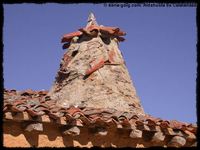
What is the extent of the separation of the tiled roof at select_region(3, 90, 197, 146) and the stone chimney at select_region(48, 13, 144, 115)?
111 cm

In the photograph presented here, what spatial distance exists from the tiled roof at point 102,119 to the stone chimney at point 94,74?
3.64 ft

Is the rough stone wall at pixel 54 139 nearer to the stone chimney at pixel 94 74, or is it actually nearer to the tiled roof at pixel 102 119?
the tiled roof at pixel 102 119

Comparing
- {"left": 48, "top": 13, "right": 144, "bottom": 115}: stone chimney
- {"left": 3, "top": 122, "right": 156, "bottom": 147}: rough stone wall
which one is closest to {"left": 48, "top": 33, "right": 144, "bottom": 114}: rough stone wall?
{"left": 48, "top": 13, "right": 144, "bottom": 115}: stone chimney

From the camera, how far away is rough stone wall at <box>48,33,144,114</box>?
A: 732cm

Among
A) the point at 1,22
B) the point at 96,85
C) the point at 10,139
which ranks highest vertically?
A: the point at 1,22

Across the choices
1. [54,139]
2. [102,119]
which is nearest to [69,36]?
[102,119]

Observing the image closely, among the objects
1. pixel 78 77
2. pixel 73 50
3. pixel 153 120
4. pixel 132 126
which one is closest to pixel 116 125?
pixel 132 126

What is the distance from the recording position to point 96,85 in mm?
7496

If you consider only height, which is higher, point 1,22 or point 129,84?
point 1,22

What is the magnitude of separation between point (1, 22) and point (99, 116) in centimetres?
314

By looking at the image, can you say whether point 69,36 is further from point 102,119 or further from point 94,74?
point 102,119

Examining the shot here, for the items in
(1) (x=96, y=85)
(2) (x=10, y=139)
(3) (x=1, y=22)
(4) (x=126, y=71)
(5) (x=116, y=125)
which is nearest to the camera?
(3) (x=1, y=22)

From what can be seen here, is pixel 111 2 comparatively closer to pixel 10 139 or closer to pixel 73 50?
pixel 10 139

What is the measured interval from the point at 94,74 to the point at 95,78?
0.11 metres
